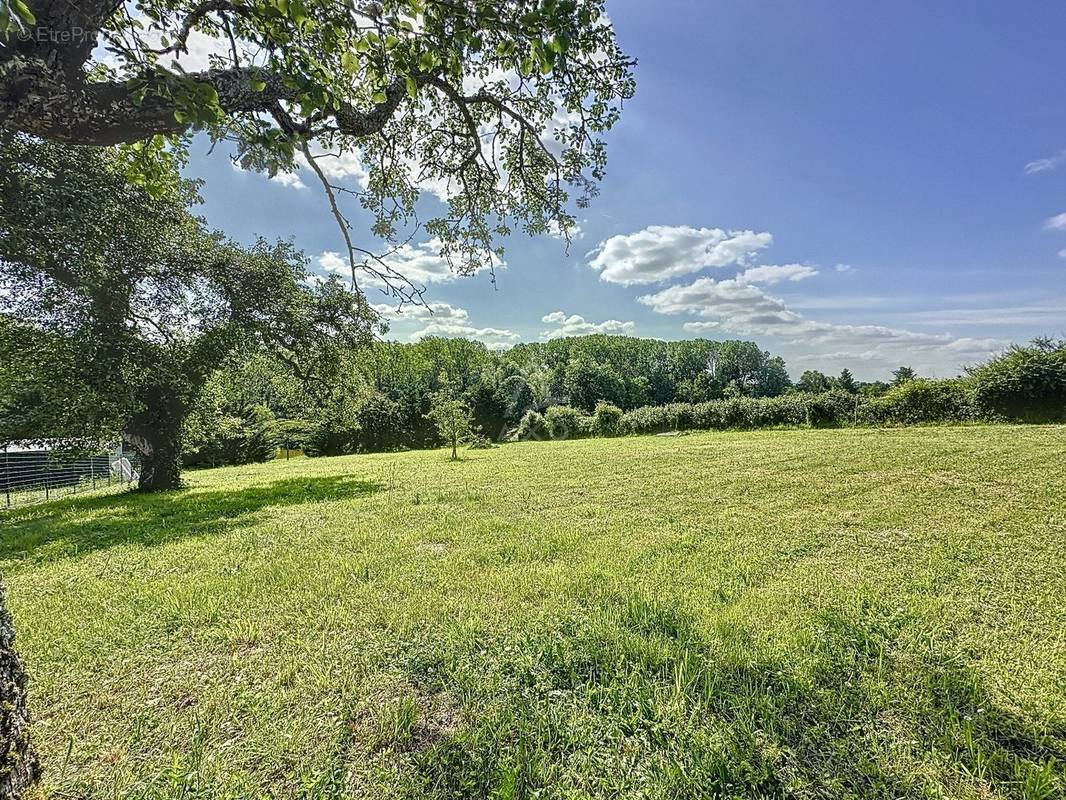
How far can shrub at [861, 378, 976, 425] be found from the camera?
15639mm

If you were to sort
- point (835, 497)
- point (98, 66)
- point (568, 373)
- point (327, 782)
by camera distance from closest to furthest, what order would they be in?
point (327, 782) → point (98, 66) → point (835, 497) → point (568, 373)

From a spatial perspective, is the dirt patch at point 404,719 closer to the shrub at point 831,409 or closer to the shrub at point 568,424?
the shrub at point 831,409

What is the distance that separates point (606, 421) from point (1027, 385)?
1829 centimetres

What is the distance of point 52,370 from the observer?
811 centimetres

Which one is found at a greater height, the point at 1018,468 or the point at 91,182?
the point at 91,182

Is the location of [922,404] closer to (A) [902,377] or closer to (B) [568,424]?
(A) [902,377]

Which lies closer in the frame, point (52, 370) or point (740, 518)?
point (740, 518)

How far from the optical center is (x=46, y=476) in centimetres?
1348

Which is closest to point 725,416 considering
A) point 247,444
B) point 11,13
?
point 11,13

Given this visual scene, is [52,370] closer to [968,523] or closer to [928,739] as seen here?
[928,739]

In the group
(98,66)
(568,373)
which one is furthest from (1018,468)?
(568,373)

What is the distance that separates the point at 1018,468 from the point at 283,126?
11.0 meters

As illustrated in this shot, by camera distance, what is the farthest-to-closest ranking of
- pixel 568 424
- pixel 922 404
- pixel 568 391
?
1. pixel 568 391
2. pixel 568 424
3. pixel 922 404

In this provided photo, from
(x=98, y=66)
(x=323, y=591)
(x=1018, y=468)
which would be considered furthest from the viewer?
(x=1018, y=468)
